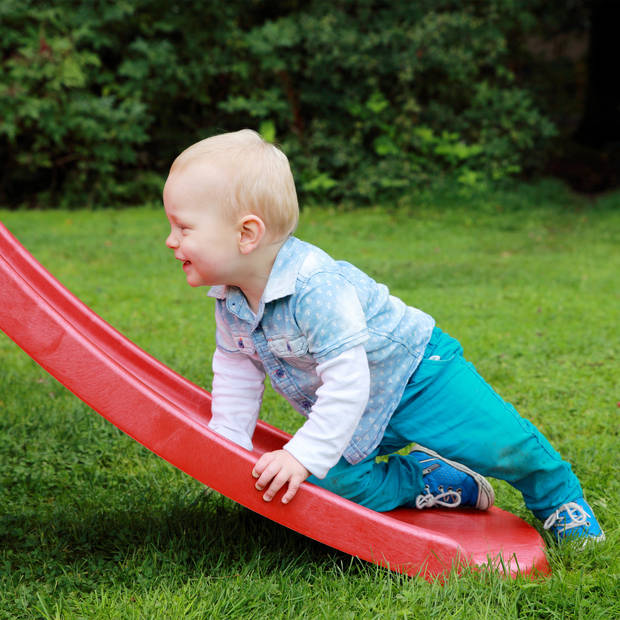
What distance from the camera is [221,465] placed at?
198 centimetres

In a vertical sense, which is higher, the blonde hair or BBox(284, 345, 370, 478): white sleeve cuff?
the blonde hair

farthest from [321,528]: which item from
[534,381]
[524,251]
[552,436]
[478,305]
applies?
[524,251]

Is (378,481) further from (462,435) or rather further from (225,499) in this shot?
(225,499)

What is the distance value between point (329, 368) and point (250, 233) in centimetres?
40

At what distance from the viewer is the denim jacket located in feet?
6.64

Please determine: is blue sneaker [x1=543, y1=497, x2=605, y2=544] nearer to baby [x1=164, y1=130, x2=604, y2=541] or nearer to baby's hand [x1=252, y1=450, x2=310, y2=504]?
baby [x1=164, y1=130, x2=604, y2=541]

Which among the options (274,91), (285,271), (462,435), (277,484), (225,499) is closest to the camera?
(277,484)

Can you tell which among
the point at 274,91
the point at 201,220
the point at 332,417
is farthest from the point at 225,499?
the point at 274,91

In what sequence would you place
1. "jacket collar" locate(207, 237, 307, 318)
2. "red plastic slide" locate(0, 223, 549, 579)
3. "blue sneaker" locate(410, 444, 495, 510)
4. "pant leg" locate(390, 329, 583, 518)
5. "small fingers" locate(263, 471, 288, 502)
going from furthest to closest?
"blue sneaker" locate(410, 444, 495, 510)
"pant leg" locate(390, 329, 583, 518)
"jacket collar" locate(207, 237, 307, 318)
"small fingers" locate(263, 471, 288, 502)
"red plastic slide" locate(0, 223, 549, 579)

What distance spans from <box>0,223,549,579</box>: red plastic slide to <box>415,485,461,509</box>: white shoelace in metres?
0.12

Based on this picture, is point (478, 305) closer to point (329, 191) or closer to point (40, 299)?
point (40, 299)

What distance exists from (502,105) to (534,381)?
8028 mm

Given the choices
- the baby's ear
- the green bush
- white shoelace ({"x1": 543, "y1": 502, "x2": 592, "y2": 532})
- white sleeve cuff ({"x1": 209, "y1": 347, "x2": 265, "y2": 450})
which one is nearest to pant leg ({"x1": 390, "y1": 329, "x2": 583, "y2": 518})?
white shoelace ({"x1": 543, "y1": 502, "x2": 592, "y2": 532})

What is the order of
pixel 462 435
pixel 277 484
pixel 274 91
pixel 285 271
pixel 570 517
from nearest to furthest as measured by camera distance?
pixel 277 484 < pixel 285 271 < pixel 462 435 < pixel 570 517 < pixel 274 91
